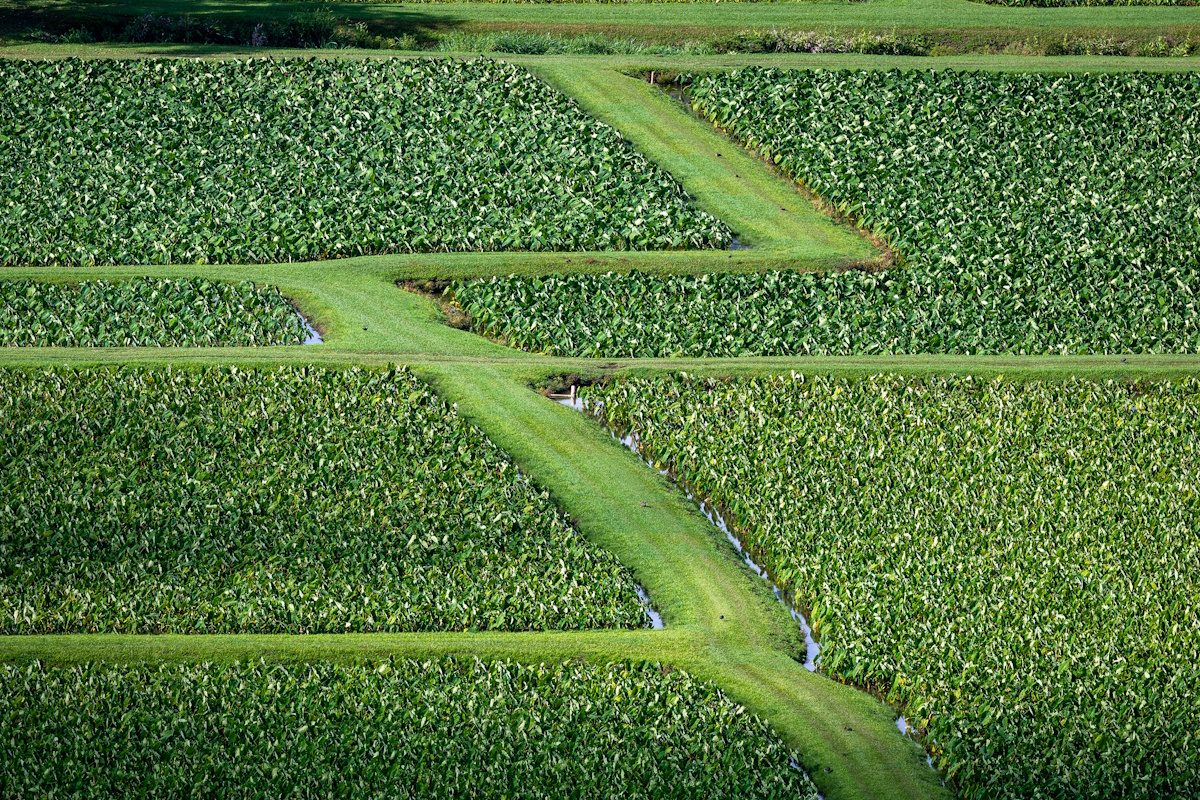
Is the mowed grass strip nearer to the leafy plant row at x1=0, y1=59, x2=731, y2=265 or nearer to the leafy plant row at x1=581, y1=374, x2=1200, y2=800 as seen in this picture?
the leafy plant row at x1=581, y1=374, x2=1200, y2=800

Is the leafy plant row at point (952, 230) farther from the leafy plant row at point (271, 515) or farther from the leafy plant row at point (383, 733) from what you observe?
the leafy plant row at point (383, 733)

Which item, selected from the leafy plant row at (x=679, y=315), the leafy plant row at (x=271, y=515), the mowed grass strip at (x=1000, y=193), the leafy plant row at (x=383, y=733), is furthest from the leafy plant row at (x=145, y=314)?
the mowed grass strip at (x=1000, y=193)

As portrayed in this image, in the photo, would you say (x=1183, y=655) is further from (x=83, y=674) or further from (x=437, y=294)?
(x=437, y=294)

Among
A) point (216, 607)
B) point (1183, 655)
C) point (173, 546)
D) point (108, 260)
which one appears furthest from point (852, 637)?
point (108, 260)

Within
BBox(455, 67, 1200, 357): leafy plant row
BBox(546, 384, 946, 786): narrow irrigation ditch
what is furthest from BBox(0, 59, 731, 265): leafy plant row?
BBox(546, 384, 946, 786): narrow irrigation ditch

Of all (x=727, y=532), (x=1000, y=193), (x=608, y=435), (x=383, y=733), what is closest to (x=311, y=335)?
(x=608, y=435)
